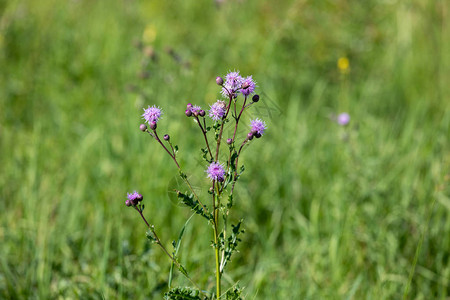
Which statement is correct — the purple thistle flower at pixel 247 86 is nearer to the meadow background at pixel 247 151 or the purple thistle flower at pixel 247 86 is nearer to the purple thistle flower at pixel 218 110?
the purple thistle flower at pixel 218 110

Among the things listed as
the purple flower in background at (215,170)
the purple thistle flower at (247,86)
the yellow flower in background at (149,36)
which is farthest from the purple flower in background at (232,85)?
the yellow flower in background at (149,36)

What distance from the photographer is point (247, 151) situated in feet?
8.36

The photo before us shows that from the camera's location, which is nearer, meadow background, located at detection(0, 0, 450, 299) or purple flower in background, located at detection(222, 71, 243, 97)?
purple flower in background, located at detection(222, 71, 243, 97)

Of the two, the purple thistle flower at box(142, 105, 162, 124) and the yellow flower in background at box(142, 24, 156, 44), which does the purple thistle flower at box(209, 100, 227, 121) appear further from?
the yellow flower in background at box(142, 24, 156, 44)

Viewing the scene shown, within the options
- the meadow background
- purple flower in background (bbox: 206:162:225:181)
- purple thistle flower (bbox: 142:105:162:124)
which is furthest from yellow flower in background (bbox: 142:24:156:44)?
purple flower in background (bbox: 206:162:225:181)

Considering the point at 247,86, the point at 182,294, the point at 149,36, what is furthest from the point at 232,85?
the point at 149,36

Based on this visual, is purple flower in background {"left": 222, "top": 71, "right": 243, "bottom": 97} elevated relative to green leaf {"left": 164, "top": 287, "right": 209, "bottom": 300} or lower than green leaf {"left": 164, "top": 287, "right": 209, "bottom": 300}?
elevated

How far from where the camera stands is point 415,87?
3346 millimetres

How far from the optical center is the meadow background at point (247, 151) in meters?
1.81

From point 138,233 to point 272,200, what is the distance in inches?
29.4

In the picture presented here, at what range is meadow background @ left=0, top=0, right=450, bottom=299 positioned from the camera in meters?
1.81

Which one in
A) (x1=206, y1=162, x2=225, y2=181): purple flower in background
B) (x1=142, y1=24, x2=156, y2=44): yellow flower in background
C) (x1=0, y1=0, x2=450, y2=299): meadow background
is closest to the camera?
(x1=206, y1=162, x2=225, y2=181): purple flower in background

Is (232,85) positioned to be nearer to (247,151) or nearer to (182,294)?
(182,294)

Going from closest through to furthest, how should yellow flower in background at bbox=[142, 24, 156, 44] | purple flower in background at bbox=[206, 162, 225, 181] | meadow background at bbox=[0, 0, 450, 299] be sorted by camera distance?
Result: purple flower in background at bbox=[206, 162, 225, 181], meadow background at bbox=[0, 0, 450, 299], yellow flower in background at bbox=[142, 24, 156, 44]
